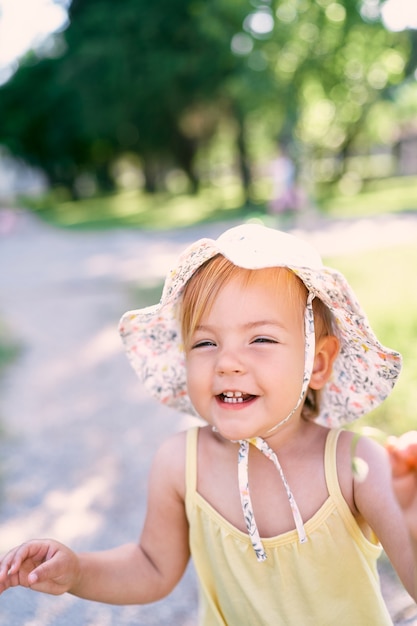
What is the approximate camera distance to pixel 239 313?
4.98 ft

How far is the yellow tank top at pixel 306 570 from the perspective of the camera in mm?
1534

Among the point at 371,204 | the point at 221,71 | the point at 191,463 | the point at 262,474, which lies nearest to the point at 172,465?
the point at 191,463

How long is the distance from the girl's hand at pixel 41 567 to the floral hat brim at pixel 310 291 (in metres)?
0.51

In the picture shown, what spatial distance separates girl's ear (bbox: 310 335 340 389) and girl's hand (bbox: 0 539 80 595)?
690 mm

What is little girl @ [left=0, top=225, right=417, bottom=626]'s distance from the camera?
150cm

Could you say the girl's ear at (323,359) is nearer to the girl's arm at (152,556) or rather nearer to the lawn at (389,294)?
the girl's arm at (152,556)

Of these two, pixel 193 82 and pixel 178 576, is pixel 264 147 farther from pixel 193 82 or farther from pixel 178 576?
pixel 178 576

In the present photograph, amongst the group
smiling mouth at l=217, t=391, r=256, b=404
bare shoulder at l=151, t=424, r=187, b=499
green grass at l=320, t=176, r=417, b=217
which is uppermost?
smiling mouth at l=217, t=391, r=256, b=404

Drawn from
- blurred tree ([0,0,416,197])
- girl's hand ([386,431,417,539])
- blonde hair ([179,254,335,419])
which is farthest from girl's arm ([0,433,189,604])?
blurred tree ([0,0,416,197])

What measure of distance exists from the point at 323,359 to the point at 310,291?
216 millimetres

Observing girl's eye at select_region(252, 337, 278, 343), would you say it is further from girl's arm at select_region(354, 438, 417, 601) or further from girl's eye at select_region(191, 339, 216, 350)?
girl's arm at select_region(354, 438, 417, 601)

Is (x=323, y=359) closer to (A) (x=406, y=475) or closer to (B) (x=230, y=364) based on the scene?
(B) (x=230, y=364)

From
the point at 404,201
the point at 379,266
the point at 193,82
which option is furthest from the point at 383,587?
the point at 193,82

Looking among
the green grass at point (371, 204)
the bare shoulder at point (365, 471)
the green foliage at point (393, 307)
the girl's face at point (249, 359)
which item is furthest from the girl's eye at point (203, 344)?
the green grass at point (371, 204)
